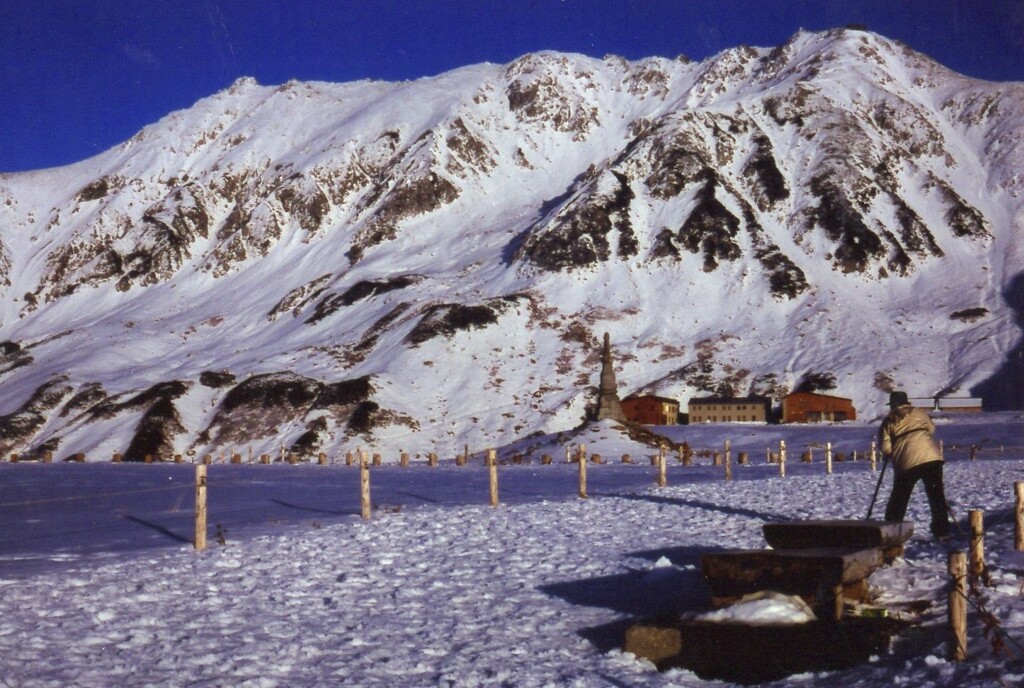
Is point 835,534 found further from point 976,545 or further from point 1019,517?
point 1019,517

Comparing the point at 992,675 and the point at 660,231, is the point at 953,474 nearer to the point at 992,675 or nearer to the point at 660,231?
the point at 992,675

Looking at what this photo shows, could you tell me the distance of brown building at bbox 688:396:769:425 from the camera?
90625mm

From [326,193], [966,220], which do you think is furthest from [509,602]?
[326,193]

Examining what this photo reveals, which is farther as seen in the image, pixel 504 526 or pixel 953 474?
pixel 953 474

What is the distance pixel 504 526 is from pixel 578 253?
109234 mm

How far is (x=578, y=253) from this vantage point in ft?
419

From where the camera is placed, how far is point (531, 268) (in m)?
128

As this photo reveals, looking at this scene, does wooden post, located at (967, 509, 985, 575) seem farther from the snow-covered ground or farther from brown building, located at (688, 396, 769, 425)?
brown building, located at (688, 396, 769, 425)

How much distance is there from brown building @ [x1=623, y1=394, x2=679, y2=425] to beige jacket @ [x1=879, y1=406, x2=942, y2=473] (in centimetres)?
7494

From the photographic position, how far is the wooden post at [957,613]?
8297 mm

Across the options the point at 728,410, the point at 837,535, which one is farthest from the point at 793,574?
the point at 728,410

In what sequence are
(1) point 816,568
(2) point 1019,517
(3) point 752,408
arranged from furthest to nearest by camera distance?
(3) point 752,408 → (2) point 1019,517 → (1) point 816,568

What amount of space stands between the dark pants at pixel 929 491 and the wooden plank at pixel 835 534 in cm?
206

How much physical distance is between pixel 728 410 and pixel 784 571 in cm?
8355
